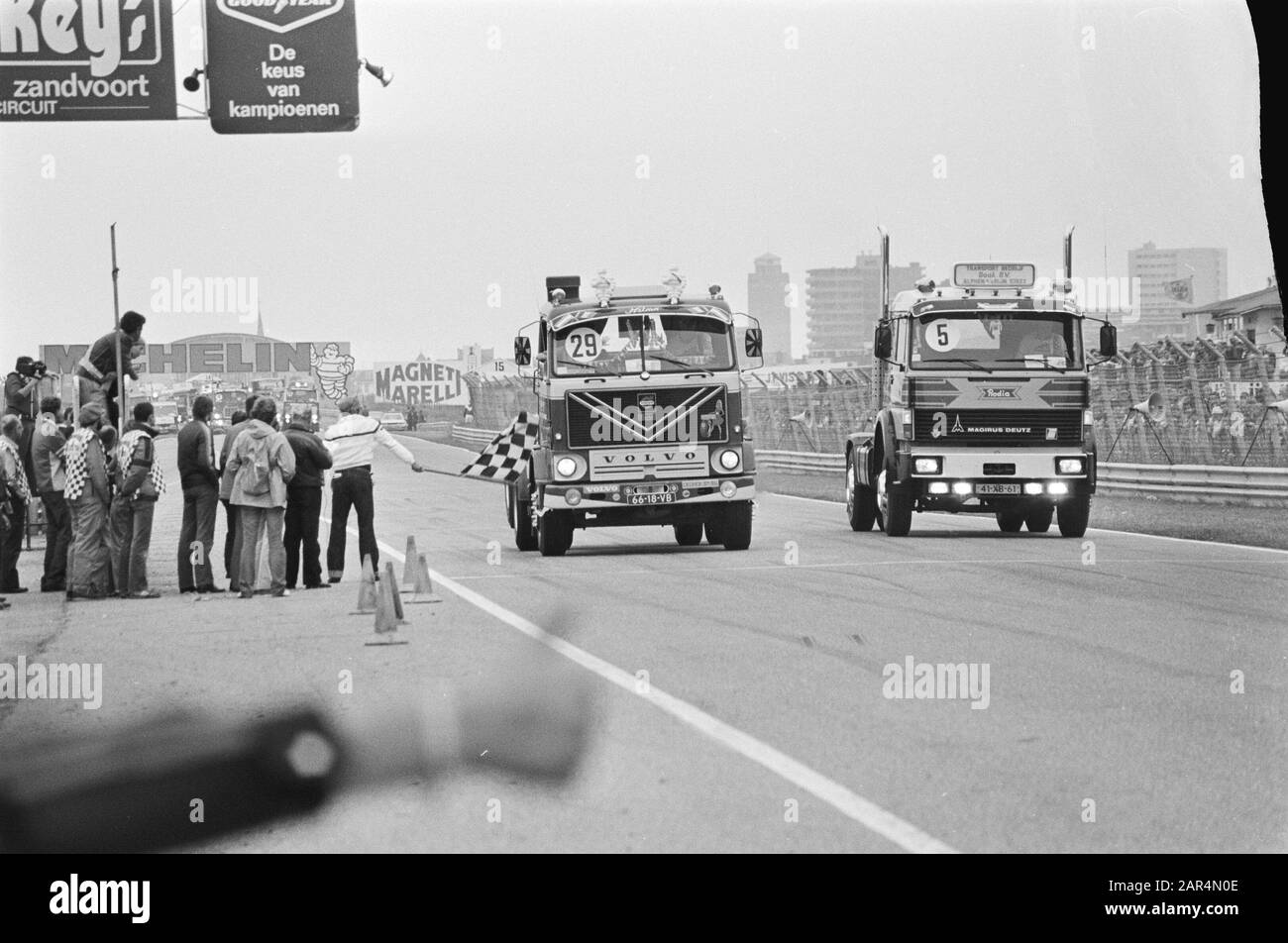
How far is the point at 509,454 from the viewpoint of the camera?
21.6 metres

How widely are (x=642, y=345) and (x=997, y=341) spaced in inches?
174

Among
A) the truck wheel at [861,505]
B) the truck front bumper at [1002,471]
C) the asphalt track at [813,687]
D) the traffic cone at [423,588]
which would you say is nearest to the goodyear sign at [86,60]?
the asphalt track at [813,687]

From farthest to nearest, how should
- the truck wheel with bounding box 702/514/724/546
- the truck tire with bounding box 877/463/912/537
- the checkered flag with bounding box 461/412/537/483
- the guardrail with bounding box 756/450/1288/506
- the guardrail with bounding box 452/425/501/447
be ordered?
1. the guardrail with bounding box 452/425/501/447
2. the guardrail with bounding box 756/450/1288/506
3. the truck tire with bounding box 877/463/912/537
4. the checkered flag with bounding box 461/412/537/483
5. the truck wheel with bounding box 702/514/724/546

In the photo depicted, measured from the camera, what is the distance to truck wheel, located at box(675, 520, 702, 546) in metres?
22.1

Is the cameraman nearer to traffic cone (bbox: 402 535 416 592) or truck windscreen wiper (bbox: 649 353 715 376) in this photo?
traffic cone (bbox: 402 535 416 592)

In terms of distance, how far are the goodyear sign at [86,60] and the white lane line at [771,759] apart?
6.03 m

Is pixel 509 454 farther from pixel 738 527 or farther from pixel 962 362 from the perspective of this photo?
pixel 962 362

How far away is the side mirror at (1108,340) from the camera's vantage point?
20016mm

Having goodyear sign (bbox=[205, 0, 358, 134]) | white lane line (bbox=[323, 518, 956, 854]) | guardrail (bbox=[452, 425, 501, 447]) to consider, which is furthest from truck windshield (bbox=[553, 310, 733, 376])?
guardrail (bbox=[452, 425, 501, 447])

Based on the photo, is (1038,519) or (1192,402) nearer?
(1038,519)

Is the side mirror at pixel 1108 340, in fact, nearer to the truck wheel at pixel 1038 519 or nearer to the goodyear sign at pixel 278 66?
the truck wheel at pixel 1038 519

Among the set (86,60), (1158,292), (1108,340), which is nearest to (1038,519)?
(1108,340)

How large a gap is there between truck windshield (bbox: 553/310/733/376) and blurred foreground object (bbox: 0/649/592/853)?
1020 centimetres

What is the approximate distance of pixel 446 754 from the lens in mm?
7980
